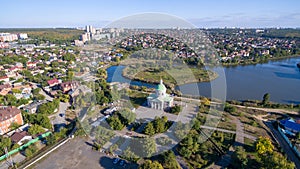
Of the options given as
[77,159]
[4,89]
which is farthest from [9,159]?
[4,89]

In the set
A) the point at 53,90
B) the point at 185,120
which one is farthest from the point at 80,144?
the point at 53,90

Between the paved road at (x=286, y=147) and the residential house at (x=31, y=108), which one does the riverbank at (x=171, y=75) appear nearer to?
the paved road at (x=286, y=147)

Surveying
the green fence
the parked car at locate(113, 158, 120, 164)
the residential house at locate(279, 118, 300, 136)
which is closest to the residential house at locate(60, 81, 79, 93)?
the green fence

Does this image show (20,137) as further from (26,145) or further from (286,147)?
(286,147)

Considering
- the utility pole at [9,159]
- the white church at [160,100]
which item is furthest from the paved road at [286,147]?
the utility pole at [9,159]

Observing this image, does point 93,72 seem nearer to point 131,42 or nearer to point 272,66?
point 131,42

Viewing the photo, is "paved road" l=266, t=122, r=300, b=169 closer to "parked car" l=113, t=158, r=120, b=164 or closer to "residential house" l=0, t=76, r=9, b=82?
"parked car" l=113, t=158, r=120, b=164

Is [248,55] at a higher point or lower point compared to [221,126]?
higher

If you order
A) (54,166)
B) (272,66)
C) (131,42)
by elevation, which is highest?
(131,42)
